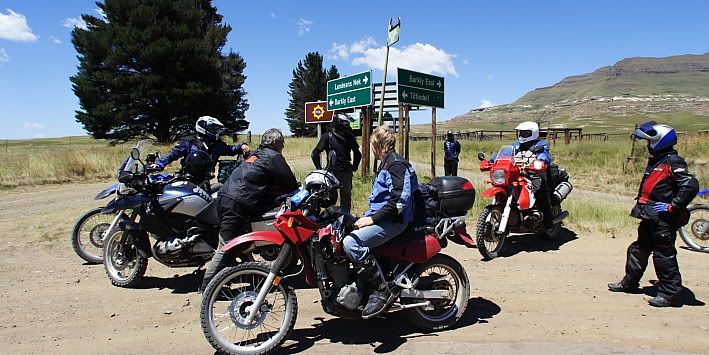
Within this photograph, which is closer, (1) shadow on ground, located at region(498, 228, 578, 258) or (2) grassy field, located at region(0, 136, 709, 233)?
(1) shadow on ground, located at region(498, 228, 578, 258)

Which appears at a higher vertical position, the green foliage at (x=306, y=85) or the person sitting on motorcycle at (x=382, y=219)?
the green foliage at (x=306, y=85)

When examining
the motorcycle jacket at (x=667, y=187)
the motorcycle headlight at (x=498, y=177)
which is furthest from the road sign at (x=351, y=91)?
the motorcycle jacket at (x=667, y=187)

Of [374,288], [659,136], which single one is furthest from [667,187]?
[374,288]

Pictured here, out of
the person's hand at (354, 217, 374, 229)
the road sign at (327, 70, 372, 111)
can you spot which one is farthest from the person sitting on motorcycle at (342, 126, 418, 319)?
the road sign at (327, 70, 372, 111)

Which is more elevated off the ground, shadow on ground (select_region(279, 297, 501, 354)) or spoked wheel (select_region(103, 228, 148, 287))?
spoked wheel (select_region(103, 228, 148, 287))

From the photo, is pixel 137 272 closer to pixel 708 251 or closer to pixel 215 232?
pixel 215 232

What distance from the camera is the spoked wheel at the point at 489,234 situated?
22.5 ft

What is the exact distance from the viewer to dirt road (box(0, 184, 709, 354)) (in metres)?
4.17

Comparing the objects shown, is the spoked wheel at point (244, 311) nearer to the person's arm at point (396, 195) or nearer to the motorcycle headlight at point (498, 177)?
the person's arm at point (396, 195)

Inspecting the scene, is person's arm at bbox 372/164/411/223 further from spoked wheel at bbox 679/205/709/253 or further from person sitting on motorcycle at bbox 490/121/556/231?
spoked wheel at bbox 679/205/709/253

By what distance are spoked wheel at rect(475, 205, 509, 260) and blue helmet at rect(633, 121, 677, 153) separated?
2.20 m

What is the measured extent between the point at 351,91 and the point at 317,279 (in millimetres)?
9718

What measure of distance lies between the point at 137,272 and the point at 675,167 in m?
5.70

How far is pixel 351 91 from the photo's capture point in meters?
13.4
